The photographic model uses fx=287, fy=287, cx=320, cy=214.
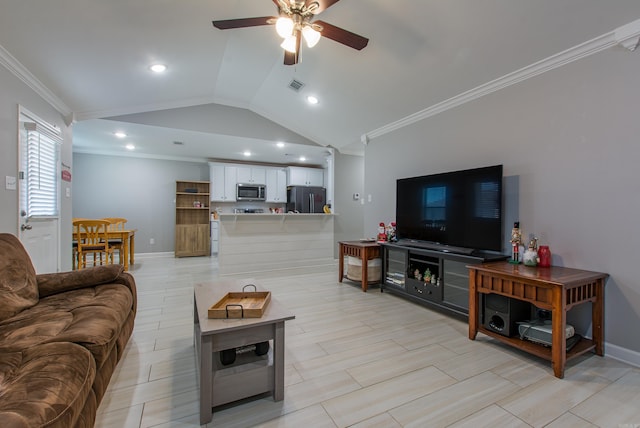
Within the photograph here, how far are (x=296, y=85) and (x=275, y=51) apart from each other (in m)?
0.69

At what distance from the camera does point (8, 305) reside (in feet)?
5.48

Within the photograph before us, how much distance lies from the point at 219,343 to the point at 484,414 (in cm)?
142

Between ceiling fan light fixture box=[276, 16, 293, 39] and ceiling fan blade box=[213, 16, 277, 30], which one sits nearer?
ceiling fan light fixture box=[276, 16, 293, 39]

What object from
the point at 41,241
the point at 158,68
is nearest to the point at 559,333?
the point at 158,68

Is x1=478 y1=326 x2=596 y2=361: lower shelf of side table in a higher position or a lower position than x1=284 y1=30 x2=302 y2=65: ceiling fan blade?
lower

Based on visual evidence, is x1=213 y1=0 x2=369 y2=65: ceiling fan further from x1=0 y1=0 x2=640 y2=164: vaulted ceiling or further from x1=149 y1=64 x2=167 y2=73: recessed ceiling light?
x1=149 y1=64 x2=167 y2=73: recessed ceiling light

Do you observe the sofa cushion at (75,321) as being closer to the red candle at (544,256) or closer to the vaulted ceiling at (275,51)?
the vaulted ceiling at (275,51)

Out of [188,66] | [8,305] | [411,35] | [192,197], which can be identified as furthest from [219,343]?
[192,197]

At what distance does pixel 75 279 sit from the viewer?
2143 millimetres

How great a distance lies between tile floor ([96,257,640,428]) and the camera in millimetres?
1468

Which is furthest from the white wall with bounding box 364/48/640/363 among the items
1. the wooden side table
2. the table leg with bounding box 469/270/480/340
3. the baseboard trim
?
the wooden side table

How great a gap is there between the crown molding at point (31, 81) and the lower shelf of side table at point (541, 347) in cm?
462

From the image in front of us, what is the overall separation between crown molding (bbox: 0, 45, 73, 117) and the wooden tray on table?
9.25 ft

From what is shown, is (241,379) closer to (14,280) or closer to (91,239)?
(14,280)
